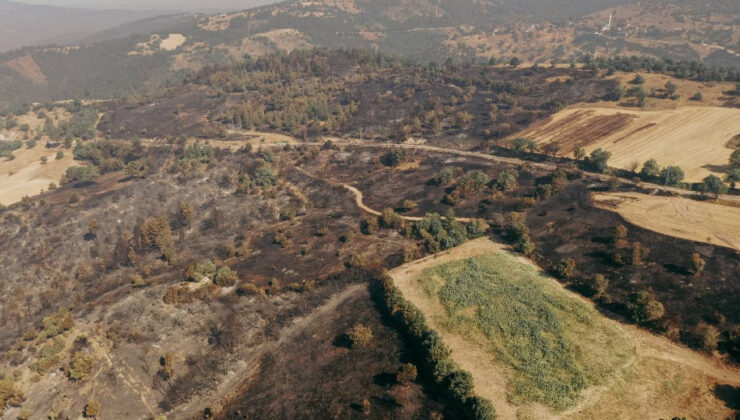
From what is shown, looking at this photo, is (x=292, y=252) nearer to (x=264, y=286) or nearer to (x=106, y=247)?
(x=264, y=286)

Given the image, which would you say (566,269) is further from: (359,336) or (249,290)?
(249,290)

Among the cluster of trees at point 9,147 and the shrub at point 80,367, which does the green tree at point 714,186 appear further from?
the cluster of trees at point 9,147

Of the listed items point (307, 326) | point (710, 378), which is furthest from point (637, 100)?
point (307, 326)

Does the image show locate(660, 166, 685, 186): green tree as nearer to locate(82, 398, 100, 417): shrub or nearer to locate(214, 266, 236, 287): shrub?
locate(214, 266, 236, 287): shrub

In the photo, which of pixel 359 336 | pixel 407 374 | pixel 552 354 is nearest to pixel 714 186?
pixel 552 354

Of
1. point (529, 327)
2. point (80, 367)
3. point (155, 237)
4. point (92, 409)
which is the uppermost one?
point (529, 327)

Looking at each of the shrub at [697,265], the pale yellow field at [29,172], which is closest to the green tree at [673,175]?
the shrub at [697,265]
